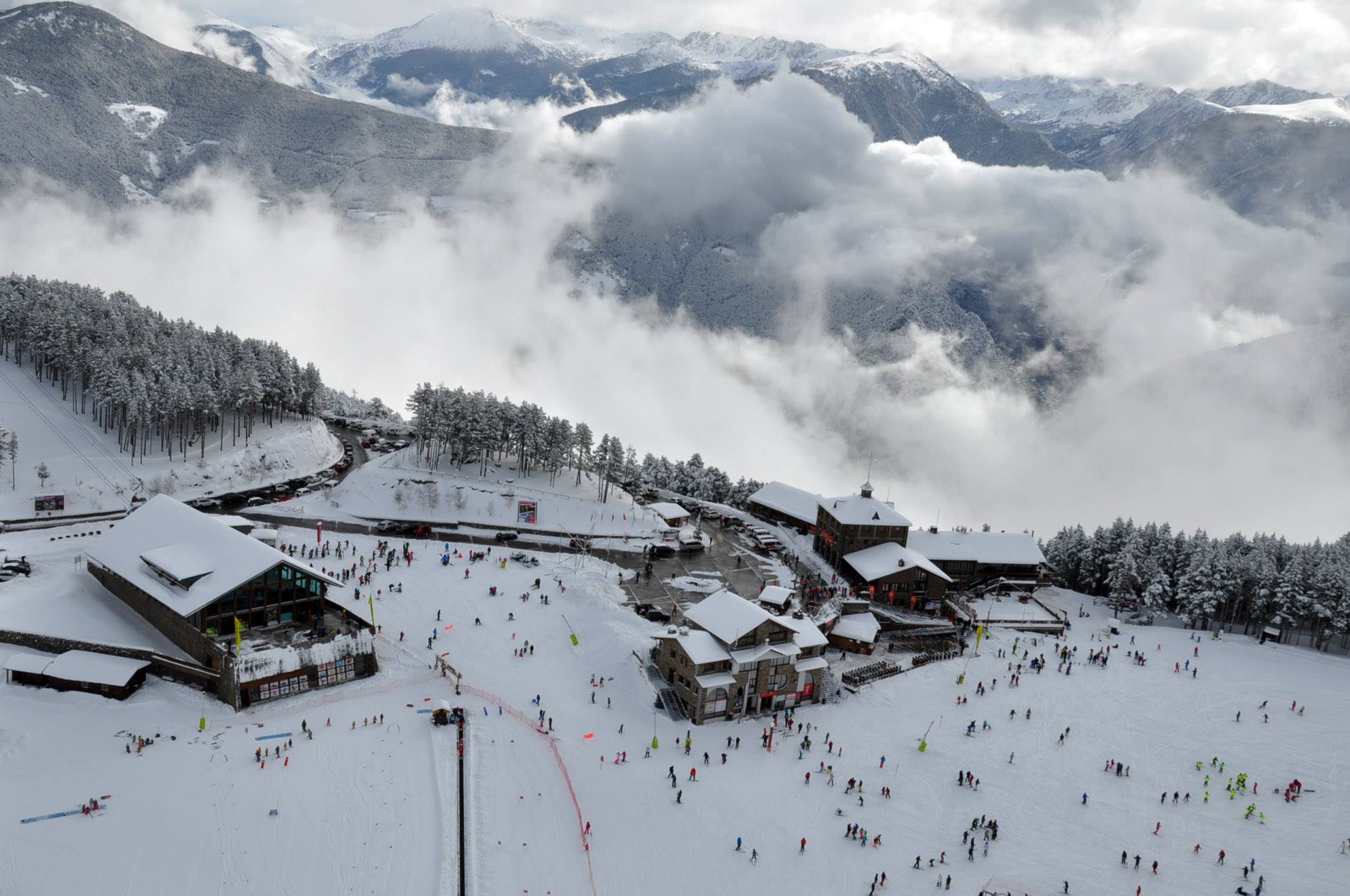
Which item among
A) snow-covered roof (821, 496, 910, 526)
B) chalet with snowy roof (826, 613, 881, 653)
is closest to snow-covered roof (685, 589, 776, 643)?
chalet with snowy roof (826, 613, 881, 653)

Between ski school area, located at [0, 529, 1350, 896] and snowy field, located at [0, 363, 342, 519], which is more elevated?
snowy field, located at [0, 363, 342, 519]

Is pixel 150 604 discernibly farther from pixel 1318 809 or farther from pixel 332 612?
pixel 1318 809

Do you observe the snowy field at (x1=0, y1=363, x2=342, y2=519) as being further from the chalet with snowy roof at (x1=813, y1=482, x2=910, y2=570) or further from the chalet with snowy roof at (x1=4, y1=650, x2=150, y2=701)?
the chalet with snowy roof at (x1=813, y1=482, x2=910, y2=570)

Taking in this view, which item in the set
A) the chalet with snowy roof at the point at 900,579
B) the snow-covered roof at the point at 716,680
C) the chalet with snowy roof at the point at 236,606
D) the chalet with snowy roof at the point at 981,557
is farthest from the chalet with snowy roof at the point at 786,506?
the chalet with snowy roof at the point at 236,606

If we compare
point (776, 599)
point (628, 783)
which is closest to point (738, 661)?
point (628, 783)

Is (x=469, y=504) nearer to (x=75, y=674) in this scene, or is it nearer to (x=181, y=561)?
(x=181, y=561)

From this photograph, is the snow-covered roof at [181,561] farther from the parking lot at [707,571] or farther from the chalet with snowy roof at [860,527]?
the chalet with snowy roof at [860,527]

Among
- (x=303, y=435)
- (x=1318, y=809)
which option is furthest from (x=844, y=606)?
(x=303, y=435)
